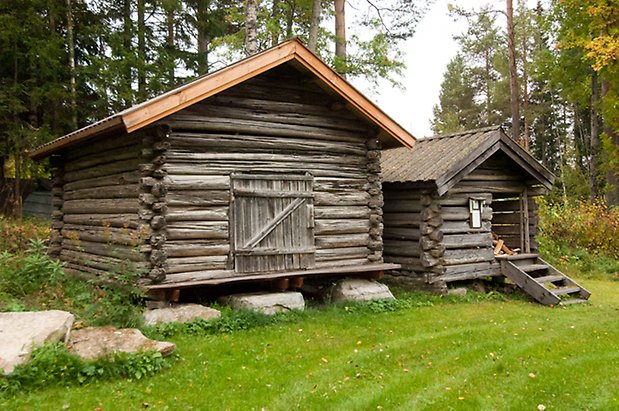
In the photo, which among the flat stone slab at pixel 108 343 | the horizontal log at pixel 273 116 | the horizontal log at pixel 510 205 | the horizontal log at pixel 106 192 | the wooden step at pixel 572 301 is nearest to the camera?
the flat stone slab at pixel 108 343

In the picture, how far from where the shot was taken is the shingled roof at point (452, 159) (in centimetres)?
1168

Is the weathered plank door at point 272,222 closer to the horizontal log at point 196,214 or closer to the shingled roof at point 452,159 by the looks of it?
the horizontal log at point 196,214

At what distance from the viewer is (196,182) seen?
916 centimetres

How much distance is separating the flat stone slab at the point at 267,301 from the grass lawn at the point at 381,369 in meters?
0.53

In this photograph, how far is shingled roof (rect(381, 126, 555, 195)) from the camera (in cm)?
1168

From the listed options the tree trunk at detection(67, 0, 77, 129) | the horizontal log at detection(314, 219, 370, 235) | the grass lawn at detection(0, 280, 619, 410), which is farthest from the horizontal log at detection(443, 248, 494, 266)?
the tree trunk at detection(67, 0, 77, 129)

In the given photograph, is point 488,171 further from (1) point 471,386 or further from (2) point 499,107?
(2) point 499,107

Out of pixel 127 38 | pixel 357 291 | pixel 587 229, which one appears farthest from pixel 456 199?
pixel 127 38

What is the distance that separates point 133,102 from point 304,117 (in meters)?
10.4

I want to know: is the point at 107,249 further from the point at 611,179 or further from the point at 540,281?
the point at 611,179

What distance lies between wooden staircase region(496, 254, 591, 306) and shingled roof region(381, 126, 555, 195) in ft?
7.30

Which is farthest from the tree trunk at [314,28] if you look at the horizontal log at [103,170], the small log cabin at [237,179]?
the horizontal log at [103,170]

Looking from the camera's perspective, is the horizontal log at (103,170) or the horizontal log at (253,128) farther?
the horizontal log at (103,170)

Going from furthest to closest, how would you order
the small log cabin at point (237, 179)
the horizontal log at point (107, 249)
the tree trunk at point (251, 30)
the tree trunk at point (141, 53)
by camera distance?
the tree trunk at point (141, 53)
the tree trunk at point (251, 30)
the horizontal log at point (107, 249)
the small log cabin at point (237, 179)
